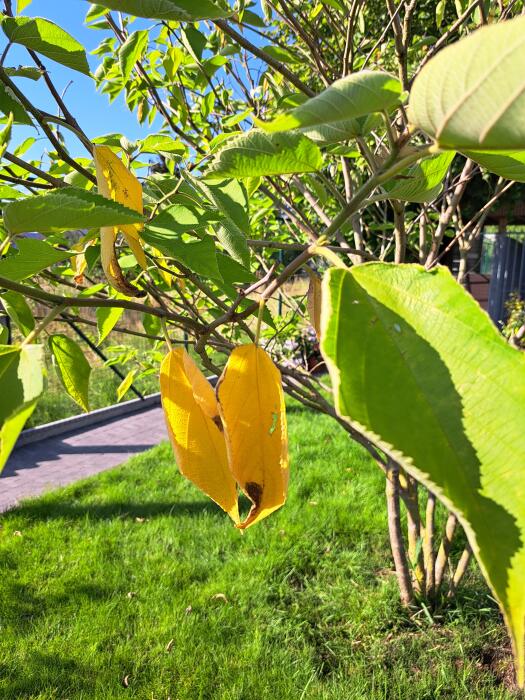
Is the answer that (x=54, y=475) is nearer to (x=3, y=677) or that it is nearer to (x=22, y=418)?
(x=3, y=677)

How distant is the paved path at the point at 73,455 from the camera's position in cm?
402

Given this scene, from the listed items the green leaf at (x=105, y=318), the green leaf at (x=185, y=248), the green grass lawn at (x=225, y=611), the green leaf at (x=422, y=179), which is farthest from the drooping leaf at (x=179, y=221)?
the green grass lawn at (x=225, y=611)

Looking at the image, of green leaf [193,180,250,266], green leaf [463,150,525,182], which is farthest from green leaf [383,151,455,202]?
green leaf [193,180,250,266]

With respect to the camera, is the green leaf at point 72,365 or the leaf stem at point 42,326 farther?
the green leaf at point 72,365

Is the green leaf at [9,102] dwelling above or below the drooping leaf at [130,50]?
below

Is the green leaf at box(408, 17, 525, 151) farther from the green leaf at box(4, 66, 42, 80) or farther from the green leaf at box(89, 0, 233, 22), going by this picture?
the green leaf at box(4, 66, 42, 80)

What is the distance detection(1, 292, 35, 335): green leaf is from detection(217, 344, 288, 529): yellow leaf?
1.31 feet

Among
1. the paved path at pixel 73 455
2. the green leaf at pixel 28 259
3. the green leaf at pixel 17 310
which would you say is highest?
the green leaf at pixel 28 259

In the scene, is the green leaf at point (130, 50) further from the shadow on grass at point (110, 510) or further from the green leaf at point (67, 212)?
the shadow on grass at point (110, 510)

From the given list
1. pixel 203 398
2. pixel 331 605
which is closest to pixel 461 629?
pixel 331 605

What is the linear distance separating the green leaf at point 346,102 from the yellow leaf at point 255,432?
0.20 m

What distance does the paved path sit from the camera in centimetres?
402

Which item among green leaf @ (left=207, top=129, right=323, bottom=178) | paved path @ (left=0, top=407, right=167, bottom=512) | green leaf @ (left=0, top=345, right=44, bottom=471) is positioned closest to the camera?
green leaf @ (left=0, top=345, right=44, bottom=471)

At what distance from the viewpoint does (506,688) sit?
1883 millimetres
